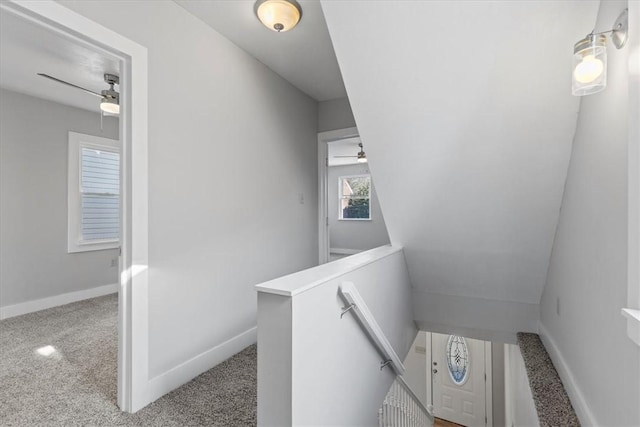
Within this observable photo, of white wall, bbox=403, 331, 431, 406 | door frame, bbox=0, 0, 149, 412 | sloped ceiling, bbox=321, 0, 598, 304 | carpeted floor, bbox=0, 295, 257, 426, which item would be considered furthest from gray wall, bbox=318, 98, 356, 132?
white wall, bbox=403, 331, 431, 406

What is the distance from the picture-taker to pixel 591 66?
1215mm

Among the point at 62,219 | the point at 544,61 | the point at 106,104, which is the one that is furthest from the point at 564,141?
the point at 62,219

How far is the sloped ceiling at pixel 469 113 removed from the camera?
5.35 ft

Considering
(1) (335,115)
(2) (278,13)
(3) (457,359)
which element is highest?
(2) (278,13)

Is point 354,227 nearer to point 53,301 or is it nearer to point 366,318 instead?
point 53,301

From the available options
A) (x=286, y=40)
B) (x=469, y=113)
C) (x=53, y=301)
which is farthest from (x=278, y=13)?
(x=53, y=301)

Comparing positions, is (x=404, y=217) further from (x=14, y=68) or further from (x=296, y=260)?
(x=14, y=68)

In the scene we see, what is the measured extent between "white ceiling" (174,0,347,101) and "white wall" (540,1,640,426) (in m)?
1.75

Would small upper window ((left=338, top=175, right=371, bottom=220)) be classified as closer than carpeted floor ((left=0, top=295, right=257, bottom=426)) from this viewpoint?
No

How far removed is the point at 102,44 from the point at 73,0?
0.69 feet

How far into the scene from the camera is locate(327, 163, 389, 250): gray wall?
794 centimetres

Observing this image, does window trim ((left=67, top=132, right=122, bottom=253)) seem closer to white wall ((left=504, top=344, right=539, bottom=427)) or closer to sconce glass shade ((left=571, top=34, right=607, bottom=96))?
sconce glass shade ((left=571, top=34, right=607, bottom=96))

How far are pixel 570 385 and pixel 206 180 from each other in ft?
9.06

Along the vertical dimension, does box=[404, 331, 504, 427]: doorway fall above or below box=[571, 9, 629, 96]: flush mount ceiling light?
below
